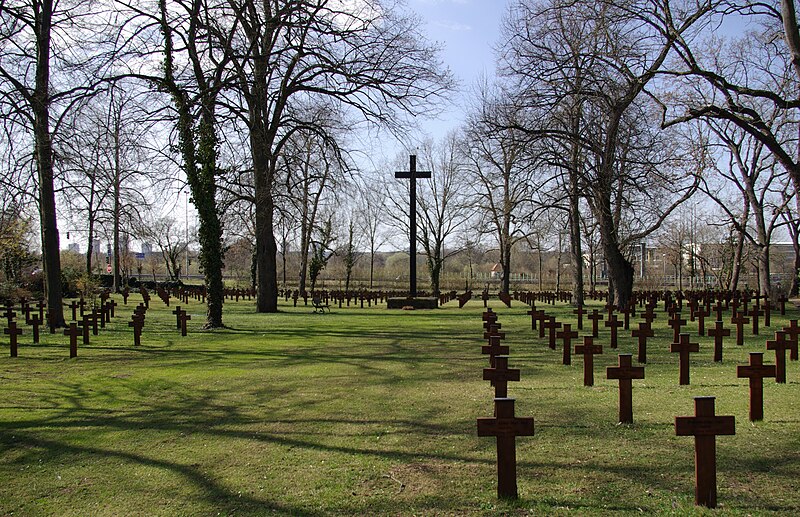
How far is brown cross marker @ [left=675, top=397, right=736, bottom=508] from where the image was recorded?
4.30 metres

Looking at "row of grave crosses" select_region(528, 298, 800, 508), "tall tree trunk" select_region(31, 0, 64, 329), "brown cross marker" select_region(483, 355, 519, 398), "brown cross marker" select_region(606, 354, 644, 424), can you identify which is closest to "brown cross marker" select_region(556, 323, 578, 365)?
"row of grave crosses" select_region(528, 298, 800, 508)

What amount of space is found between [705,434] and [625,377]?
2203 millimetres

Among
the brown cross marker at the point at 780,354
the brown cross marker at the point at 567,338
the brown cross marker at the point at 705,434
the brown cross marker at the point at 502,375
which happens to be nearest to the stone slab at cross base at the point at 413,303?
the brown cross marker at the point at 567,338

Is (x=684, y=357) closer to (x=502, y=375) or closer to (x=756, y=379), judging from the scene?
(x=756, y=379)

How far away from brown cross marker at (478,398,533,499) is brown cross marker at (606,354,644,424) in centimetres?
223

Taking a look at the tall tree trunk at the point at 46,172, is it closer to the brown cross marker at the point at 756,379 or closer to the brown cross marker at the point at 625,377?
the brown cross marker at the point at 625,377

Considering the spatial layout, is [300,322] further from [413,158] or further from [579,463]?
[579,463]

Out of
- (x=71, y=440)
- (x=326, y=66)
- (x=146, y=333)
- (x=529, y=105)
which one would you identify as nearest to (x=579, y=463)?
(x=71, y=440)

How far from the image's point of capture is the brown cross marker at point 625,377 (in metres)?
6.47

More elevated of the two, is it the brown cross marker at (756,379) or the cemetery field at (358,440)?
the brown cross marker at (756,379)

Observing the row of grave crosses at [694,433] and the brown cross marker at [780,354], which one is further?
the brown cross marker at [780,354]

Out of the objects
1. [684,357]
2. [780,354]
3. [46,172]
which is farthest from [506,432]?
[46,172]

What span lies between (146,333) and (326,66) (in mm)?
9203

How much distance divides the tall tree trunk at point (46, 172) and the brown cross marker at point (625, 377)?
1116 cm
